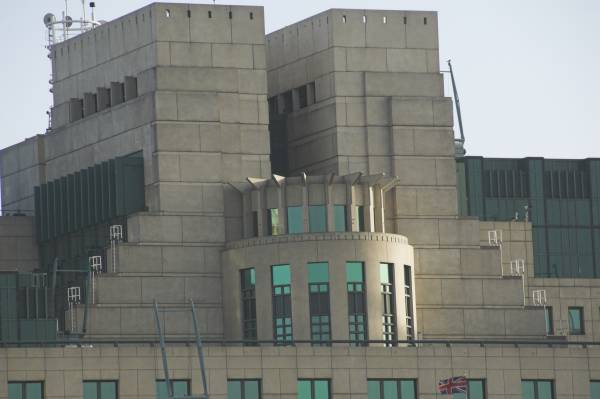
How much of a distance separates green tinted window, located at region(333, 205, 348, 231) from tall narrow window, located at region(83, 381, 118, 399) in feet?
73.0

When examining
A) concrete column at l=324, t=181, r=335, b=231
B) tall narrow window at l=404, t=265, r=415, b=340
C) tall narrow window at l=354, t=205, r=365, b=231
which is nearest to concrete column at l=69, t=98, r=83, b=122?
concrete column at l=324, t=181, r=335, b=231

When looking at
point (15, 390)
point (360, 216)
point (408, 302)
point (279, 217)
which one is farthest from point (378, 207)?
point (15, 390)

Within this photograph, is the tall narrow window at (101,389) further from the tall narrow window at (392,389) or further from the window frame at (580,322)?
the window frame at (580,322)

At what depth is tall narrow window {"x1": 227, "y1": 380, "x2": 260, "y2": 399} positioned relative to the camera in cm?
15138

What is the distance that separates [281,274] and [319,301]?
322 centimetres

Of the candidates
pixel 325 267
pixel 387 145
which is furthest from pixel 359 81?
pixel 325 267

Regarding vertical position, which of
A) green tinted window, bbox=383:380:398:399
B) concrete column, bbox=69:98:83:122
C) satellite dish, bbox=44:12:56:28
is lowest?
green tinted window, bbox=383:380:398:399

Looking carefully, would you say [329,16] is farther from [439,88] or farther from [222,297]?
[222,297]

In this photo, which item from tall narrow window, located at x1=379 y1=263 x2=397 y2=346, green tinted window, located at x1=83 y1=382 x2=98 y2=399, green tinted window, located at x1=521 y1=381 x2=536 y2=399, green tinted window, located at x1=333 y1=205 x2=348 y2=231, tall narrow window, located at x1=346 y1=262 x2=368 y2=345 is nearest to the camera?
green tinted window, located at x1=83 y1=382 x2=98 y2=399

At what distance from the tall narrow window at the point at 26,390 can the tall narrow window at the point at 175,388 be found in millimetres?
7408

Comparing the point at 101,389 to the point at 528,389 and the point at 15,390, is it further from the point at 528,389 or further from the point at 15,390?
the point at 528,389

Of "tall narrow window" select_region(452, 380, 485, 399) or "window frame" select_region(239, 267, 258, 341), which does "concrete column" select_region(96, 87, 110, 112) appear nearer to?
"window frame" select_region(239, 267, 258, 341)

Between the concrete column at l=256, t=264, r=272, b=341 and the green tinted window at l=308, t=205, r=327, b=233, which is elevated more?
the green tinted window at l=308, t=205, r=327, b=233

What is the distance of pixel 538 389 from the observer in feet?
518
